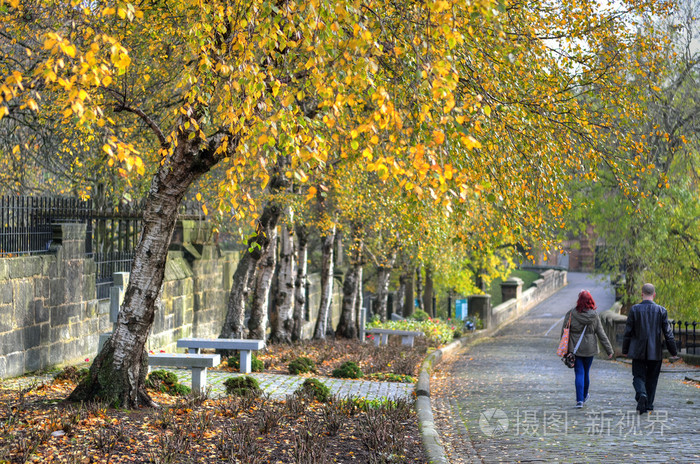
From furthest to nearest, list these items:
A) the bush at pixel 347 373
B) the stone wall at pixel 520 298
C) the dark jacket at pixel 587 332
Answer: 1. the stone wall at pixel 520 298
2. the bush at pixel 347 373
3. the dark jacket at pixel 587 332

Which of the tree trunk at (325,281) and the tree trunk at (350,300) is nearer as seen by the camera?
the tree trunk at (325,281)

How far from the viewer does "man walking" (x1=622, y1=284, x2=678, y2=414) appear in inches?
366

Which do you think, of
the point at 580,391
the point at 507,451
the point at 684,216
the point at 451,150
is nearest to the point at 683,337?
the point at 684,216

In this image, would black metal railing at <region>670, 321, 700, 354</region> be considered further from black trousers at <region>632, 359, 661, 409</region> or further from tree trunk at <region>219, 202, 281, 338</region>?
tree trunk at <region>219, 202, 281, 338</region>

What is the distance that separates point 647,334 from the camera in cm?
934

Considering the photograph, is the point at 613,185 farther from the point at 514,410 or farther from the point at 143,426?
the point at 143,426

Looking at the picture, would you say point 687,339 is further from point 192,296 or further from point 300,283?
point 192,296

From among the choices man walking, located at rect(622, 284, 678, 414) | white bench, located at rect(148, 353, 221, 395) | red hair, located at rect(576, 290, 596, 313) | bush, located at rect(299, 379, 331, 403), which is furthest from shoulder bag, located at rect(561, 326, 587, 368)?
white bench, located at rect(148, 353, 221, 395)

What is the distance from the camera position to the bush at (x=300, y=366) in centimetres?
1241

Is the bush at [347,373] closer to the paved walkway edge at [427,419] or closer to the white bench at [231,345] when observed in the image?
the paved walkway edge at [427,419]

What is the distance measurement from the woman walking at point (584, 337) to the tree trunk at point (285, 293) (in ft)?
26.4

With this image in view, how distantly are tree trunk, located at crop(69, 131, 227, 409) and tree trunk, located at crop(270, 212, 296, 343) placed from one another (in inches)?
362

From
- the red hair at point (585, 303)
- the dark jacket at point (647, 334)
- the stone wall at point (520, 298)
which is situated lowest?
the stone wall at point (520, 298)

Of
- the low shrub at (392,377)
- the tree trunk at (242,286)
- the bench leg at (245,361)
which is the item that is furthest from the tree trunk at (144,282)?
the tree trunk at (242,286)
